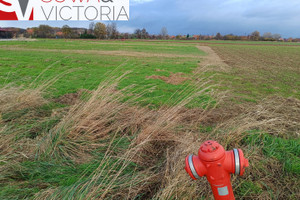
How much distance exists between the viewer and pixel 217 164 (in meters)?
1.49

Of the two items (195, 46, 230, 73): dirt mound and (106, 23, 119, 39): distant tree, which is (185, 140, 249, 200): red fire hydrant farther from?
(106, 23, 119, 39): distant tree

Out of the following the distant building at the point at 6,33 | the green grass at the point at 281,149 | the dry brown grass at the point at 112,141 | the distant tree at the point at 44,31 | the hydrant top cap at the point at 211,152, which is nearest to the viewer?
the hydrant top cap at the point at 211,152

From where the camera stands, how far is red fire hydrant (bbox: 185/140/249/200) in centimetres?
147

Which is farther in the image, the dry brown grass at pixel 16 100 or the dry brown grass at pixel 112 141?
the dry brown grass at pixel 16 100

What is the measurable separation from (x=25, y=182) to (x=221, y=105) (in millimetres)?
4423

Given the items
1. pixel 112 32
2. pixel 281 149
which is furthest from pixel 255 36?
pixel 281 149

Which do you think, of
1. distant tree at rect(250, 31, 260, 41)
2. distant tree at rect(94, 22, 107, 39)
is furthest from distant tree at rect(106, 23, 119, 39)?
distant tree at rect(250, 31, 260, 41)

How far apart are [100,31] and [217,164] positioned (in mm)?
89310

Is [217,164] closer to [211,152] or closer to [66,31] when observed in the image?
[211,152]

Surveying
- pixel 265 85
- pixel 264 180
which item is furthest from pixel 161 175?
pixel 265 85

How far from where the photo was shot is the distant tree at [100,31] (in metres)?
81.3

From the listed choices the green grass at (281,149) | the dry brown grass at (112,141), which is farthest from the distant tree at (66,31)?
the green grass at (281,149)

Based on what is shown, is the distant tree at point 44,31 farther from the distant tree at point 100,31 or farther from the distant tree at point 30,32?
the distant tree at point 100,31

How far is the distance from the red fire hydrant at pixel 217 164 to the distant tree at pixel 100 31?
85372 mm
